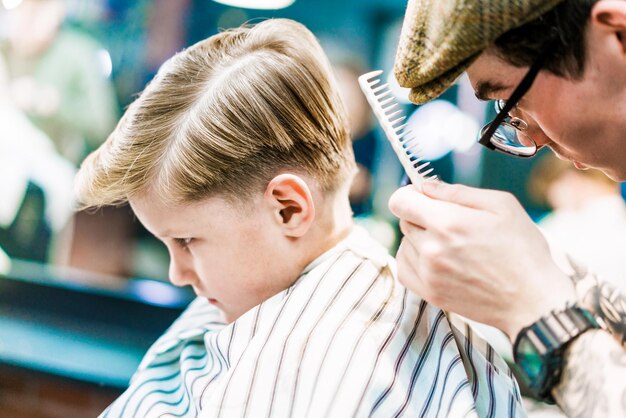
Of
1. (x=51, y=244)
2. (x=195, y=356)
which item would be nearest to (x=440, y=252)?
(x=195, y=356)

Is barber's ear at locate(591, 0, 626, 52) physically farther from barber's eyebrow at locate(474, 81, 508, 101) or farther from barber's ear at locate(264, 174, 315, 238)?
barber's ear at locate(264, 174, 315, 238)

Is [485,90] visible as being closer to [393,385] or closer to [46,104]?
[393,385]

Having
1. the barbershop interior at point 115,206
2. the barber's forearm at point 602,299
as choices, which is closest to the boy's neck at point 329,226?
the barber's forearm at point 602,299

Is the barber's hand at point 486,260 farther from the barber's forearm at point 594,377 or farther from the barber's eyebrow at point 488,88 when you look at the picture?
the barber's eyebrow at point 488,88

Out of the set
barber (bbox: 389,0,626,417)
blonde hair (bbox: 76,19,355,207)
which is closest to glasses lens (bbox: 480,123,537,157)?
barber (bbox: 389,0,626,417)

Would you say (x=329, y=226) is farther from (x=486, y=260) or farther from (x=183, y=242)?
(x=486, y=260)

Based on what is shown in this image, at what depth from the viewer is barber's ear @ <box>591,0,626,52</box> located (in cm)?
83

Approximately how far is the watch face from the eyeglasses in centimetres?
39

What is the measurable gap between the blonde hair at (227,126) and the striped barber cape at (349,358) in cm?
23

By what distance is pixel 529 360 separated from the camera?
832 millimetres

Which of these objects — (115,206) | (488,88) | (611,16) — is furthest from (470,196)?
(115,206)

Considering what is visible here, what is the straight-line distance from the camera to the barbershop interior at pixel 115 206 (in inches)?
112

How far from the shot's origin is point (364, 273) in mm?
1183

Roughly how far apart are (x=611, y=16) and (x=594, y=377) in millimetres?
509
